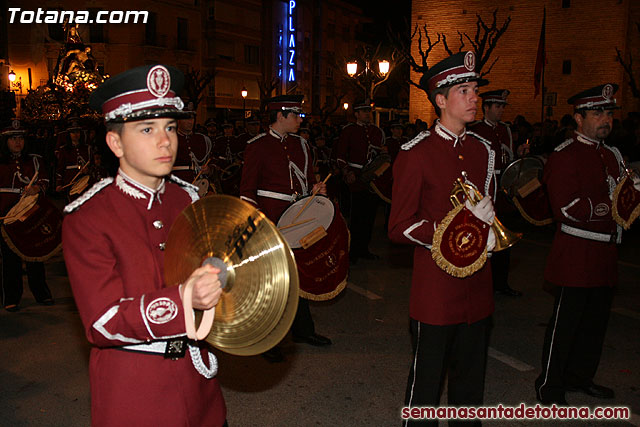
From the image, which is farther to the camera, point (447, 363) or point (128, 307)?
point (447, 363)

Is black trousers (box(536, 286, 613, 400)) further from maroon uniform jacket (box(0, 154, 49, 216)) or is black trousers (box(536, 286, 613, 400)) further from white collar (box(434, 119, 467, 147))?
maroon uniform jacket (box(0, 154, 49, 216))

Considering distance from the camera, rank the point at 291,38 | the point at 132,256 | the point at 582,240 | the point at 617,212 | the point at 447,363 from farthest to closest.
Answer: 1. the point at 291,38
2. the point at 582,240
3. the point at 617,212
4. the point at 447,363
5. the point at 132,256

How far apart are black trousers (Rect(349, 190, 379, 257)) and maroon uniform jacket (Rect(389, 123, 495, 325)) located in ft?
20.9

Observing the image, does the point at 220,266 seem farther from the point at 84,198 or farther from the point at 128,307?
the point at 84,198

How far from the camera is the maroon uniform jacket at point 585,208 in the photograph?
14.0 ft

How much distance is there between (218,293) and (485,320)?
2.05 m

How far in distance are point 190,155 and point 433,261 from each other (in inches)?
289

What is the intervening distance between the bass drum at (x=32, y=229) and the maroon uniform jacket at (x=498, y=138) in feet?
18.1

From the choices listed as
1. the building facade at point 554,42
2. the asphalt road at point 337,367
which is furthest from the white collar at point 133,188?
the building facade at point 554,42

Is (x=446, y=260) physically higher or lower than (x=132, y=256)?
lower

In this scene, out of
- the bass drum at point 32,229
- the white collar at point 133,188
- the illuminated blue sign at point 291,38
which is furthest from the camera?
the illuminated blue sign at point 291,38

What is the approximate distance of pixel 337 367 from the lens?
5.37 m

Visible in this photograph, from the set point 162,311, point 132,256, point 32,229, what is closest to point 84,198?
point 132,256

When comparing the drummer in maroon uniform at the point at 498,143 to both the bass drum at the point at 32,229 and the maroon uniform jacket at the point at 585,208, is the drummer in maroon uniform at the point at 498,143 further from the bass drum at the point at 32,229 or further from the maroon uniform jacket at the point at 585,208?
the bass drum at the point at 32,229
